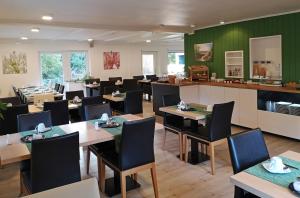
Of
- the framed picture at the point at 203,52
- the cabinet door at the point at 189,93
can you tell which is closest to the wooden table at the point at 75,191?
the cabinet door at the point at 189,93

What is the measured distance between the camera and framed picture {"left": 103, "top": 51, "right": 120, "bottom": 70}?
35.5 ft

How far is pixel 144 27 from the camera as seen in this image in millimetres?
6562

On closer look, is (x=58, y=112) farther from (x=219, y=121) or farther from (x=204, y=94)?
(x=204, y=94)

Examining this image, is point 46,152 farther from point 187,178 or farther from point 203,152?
point 203,152

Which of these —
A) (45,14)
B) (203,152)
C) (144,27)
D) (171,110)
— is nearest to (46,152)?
(171,110)

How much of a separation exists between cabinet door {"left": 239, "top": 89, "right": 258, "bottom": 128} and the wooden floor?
88 centimetres

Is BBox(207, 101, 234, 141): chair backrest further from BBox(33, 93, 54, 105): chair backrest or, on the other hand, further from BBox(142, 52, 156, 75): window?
BBox(142, 52, 156, 75): window

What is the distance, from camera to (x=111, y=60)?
10984 millimetres

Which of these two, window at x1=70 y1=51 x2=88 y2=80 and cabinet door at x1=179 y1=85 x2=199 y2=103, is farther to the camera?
window at x1=70 y1=51 x2=88 y2=80

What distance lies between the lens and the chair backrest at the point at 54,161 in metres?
2.13

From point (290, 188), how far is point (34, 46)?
947 centimetres

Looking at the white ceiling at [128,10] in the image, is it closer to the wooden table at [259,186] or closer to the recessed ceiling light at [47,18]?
the recessed ceiling light at [47,18]

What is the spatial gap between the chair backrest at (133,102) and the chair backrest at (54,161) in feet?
10.1

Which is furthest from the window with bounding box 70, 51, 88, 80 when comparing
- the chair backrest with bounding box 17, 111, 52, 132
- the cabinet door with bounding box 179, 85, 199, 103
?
the chair backrest with bounding box 17, 111, 52, 132
